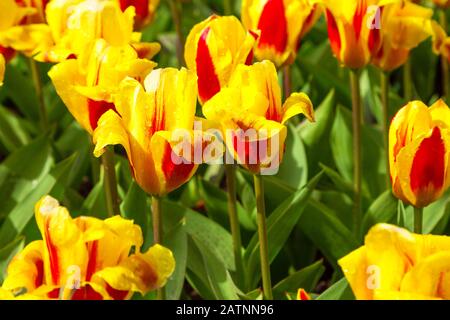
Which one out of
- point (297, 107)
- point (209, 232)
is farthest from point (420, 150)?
point (209, 232)

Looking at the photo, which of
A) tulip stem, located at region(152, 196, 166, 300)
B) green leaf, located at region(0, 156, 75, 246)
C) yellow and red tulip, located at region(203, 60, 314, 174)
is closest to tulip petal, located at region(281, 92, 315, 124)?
yellow and red tulip, located at region(203, 60, 314, 174)

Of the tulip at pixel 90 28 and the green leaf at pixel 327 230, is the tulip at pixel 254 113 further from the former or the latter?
the green leaf at pixel 327 230

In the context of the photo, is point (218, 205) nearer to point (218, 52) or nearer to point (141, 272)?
point (218, 52)

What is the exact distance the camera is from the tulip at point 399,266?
135 centimetres

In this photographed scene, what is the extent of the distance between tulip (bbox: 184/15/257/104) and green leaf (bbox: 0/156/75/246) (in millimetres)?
523

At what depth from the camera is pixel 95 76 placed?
5.91ft

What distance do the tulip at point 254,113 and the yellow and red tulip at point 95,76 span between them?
189mm

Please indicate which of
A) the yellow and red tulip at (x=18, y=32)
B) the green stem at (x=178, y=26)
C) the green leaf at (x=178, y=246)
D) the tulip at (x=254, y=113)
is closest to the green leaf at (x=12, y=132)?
the green stem at (x=178, y=26)

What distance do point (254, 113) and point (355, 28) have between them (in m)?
0.53

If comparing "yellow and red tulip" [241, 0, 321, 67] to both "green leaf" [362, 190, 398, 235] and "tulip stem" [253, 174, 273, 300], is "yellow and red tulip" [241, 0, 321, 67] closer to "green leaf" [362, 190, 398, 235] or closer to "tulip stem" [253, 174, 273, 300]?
"green leaf" [362, 190, 398, 235]

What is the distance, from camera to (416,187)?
173cm
